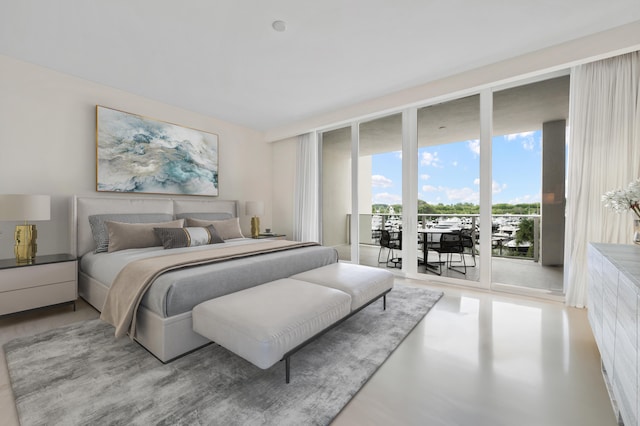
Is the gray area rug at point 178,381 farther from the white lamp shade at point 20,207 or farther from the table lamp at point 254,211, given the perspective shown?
the table lamp at point 254,211

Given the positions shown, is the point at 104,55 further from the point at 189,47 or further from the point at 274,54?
the point at 274,54

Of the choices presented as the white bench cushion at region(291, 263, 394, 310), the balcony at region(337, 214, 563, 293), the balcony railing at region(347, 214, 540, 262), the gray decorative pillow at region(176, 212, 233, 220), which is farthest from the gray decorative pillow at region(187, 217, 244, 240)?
the balcony at region(337, 214, 563, 293)

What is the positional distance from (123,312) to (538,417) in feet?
8.90

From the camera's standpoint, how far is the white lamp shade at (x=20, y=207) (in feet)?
8.52

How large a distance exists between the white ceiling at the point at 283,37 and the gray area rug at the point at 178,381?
276cm

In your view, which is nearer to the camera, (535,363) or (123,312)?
(535,363)

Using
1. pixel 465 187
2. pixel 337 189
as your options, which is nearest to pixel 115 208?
pixel 337 189

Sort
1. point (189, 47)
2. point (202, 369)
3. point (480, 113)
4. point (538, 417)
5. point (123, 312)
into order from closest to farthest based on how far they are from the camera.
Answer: point (538, 417), point (202, 369), point (123, 312), point (189, 47), point (480, 113)

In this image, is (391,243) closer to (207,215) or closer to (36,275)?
(207,215)

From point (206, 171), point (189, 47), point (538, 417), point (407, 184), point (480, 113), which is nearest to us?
point (538, 417)

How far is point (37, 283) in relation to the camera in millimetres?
2689

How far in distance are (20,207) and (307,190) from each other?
3886mm

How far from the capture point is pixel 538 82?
11.0 ft

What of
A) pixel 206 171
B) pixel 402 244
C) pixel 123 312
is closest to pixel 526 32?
pixel 402 244
